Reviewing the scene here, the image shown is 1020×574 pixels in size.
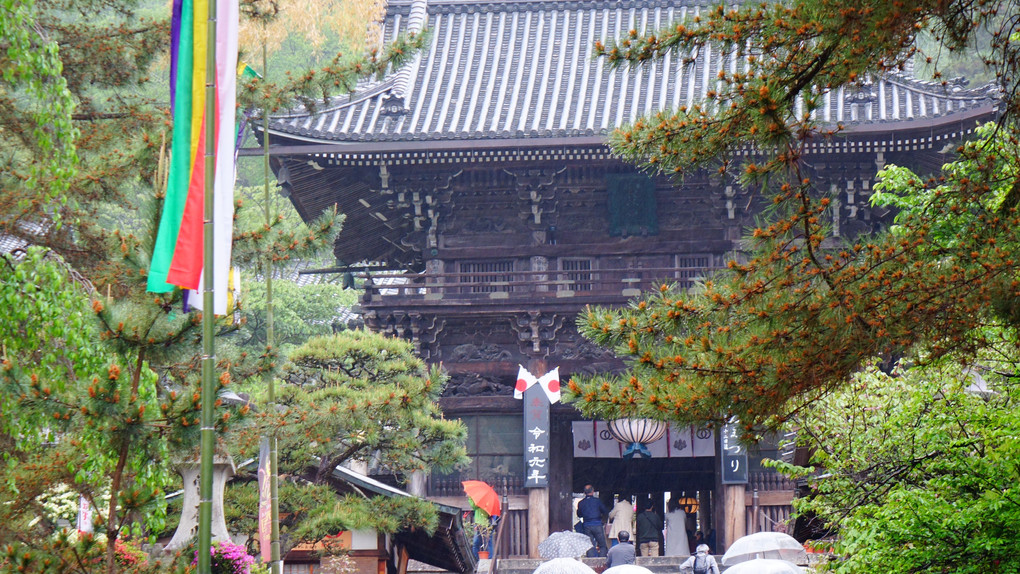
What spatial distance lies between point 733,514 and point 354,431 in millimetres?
7123

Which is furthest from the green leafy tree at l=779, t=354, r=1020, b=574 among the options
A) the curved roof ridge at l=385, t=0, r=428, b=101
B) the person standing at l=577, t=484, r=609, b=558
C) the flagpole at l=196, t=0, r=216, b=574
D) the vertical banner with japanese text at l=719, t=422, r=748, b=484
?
the curved roof ridge at l=385, t=0, r=428, b=101

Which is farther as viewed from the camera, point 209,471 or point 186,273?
point 186,273

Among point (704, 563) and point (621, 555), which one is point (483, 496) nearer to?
point (621, 555)

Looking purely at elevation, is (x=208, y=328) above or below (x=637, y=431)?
above

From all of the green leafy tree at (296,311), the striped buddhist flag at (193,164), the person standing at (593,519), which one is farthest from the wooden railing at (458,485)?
the striped buddhist flag at (193,164)

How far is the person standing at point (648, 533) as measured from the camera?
1872 cm

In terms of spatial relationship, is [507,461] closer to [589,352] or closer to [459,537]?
[589,352]

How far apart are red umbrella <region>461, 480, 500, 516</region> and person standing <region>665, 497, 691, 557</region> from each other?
3730 mm

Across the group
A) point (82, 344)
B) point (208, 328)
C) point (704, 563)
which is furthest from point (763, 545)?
point (208, 328)

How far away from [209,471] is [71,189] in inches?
187

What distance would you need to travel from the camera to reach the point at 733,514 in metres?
17.0

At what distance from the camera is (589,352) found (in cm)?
1773

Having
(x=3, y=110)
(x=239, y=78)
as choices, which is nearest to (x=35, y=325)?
(x=3, y=110)

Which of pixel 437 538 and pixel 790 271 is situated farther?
pixel 437 538
